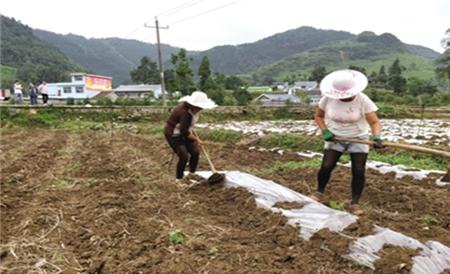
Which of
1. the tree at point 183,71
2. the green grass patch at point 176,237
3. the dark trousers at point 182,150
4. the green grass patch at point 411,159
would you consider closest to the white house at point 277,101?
the tree at point 183,71

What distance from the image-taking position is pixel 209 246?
3.52m

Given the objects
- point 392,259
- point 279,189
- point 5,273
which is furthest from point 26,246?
point 392,259

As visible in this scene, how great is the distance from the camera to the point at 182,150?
6117 millimetres

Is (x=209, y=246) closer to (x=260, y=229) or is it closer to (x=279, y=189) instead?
(x=260, y=229)

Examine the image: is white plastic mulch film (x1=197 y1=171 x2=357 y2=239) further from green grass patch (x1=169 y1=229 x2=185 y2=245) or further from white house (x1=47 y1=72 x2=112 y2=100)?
white house (x1=47 y1=72 x2=112 y2=100)

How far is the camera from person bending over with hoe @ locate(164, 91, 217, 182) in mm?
5883

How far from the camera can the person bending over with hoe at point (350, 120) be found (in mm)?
4410

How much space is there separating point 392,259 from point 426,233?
2.61 ft

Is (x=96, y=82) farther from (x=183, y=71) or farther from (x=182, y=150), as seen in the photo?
(x=182, y=150)

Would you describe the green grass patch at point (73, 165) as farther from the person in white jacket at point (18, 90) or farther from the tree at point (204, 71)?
the tree at point (204, 71)

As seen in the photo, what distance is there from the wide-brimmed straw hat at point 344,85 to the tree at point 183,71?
98.0 ft

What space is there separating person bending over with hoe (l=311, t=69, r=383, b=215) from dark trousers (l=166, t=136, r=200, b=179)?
81.6 inches

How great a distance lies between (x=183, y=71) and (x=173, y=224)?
32.8 m

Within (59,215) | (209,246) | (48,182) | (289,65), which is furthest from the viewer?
(289,65)
